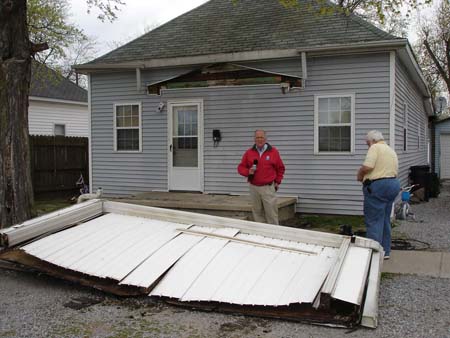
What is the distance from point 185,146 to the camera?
11867 mm

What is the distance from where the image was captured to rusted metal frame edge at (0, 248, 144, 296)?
5133mm

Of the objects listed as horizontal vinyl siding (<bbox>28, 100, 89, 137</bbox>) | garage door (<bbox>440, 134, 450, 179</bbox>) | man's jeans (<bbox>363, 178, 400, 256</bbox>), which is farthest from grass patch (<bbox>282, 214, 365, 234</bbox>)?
garage door (<bbox>440, 134, 450, 179</bbox>)

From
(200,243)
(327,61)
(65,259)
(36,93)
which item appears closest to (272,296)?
(200,243)

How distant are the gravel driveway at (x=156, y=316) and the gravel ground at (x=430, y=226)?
8.26 feet


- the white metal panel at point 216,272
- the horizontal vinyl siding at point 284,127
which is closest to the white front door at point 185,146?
the horizontal vinyl siding at point 284,127

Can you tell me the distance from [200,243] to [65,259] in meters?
1.53

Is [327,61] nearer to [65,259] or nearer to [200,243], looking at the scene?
[200,243]

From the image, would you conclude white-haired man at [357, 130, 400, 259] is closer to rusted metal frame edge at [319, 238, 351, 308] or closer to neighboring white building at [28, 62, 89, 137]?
rusted metal frame edge at [319, 238, 351, 308]

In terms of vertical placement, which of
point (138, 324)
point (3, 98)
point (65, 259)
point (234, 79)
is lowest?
point (138, 324)

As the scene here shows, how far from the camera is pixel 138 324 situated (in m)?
4.48

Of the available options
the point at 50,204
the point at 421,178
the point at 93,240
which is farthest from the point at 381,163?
the point at 50,204

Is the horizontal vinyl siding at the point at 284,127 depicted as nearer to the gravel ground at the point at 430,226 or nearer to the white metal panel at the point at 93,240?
the gravel ground at the point at 430,226

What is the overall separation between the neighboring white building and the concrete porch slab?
11513 mm

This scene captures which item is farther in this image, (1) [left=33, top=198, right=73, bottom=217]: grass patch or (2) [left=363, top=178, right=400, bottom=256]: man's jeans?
(1) [left=33, top=198, right=73, bottom=217]: grass patch
